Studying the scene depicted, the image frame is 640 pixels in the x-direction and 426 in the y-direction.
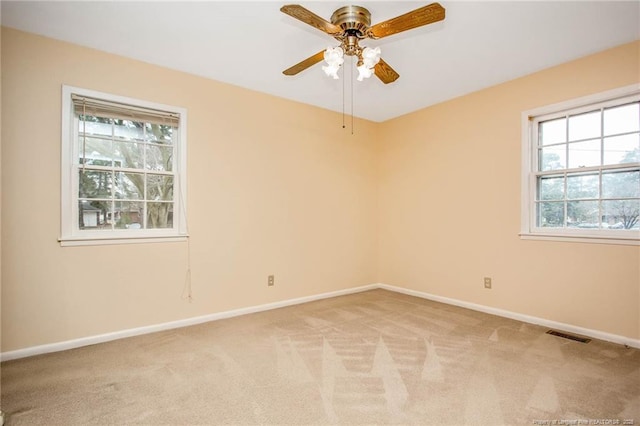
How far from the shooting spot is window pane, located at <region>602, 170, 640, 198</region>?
2.79 m

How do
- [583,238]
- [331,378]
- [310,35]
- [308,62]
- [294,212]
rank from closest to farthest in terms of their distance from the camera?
[331,378] → [308,62] → [310,35] → [583,238] → [294,212]

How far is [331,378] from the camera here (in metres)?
2.18

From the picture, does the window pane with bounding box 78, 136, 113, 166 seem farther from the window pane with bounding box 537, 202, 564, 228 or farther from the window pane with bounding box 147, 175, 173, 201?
the window pane with bounding box 537, 202, 564, 228

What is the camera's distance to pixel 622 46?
2754mm

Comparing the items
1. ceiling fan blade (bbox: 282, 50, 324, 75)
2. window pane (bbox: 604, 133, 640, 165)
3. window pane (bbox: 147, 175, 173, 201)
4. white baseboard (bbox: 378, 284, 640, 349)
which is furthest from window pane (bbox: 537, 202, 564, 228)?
window pane (bbox: 147, 175, 173, 201)

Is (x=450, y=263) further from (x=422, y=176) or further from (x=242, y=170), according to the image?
(x=242, y=170)

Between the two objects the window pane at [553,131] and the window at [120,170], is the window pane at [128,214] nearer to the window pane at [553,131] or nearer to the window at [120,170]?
the window at [120,170]

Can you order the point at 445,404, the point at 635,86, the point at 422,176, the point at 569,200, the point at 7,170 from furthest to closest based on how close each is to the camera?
the point at 422,176, the point at 569,200, the point at 635,86, the point at 7,170, the point at 445,404

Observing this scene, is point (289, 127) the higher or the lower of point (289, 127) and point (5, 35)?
the lower

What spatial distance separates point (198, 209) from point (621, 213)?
152 inches

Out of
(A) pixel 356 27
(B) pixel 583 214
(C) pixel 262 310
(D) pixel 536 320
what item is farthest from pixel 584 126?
(C) pixel 262 310

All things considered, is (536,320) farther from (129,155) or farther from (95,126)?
(95,126)

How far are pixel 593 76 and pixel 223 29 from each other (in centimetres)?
318

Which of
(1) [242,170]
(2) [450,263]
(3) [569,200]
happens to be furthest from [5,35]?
(3) [569,200]
